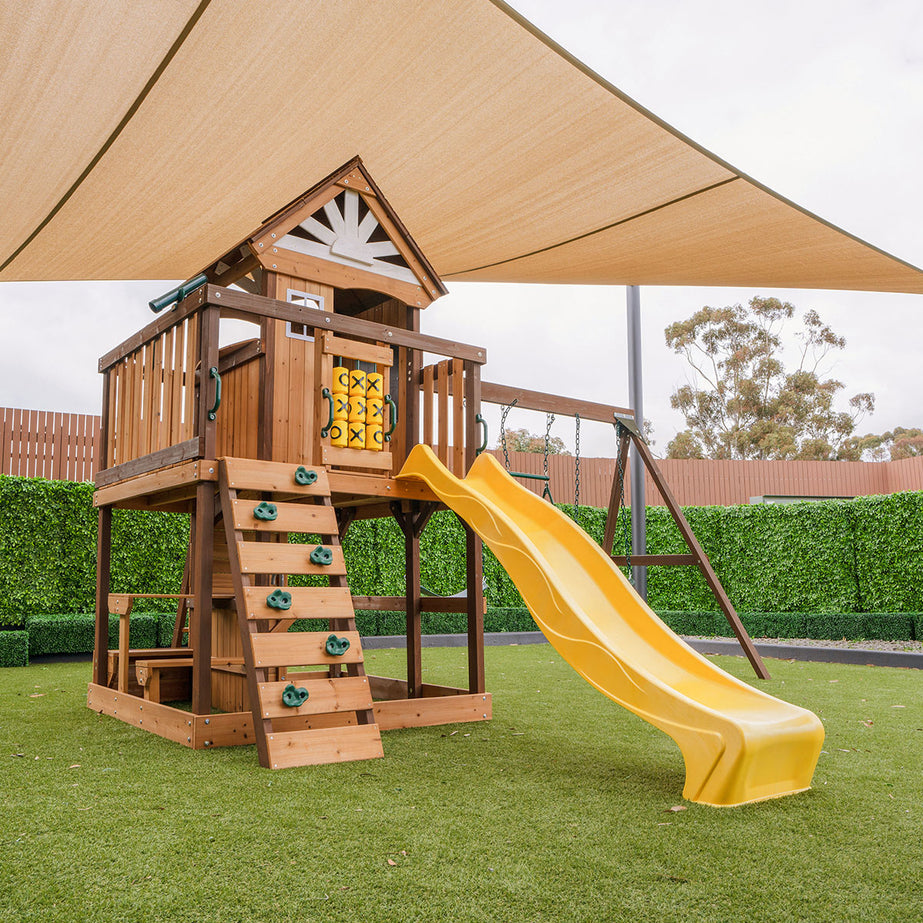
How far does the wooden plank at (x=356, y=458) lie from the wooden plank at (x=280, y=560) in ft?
2.45

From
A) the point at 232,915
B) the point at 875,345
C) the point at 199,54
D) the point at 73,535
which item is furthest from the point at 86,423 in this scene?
the point at 875,345

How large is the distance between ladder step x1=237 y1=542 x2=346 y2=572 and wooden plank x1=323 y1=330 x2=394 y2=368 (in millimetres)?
1174

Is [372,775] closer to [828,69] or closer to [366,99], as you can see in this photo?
[366,99]

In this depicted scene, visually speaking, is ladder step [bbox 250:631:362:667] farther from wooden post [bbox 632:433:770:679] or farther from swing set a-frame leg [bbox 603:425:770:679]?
wooden post [bbox 632:433:770:679]

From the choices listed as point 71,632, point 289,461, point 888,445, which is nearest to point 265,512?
point 289,461

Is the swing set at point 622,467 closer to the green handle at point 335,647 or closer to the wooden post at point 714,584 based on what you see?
the wooden post at point 714,584

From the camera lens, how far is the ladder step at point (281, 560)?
368cm

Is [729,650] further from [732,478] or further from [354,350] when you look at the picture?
[732,478]

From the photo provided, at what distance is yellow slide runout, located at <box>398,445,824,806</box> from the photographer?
2809 millimetres

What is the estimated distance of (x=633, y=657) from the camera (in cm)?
359

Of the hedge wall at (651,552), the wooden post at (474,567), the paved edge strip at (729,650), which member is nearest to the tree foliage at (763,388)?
the hedge wall at (651,552)

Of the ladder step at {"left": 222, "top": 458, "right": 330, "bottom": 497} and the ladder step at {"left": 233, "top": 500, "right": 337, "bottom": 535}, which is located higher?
the ladder step at {"left": 222, "top": 458, "right": 330, "bottom": 497}

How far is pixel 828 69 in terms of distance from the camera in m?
14.4

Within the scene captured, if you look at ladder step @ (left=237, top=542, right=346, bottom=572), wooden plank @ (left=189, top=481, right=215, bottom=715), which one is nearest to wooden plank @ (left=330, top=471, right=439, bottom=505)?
ladder step @ (left=237, top=542, right=346, bottom=572)
